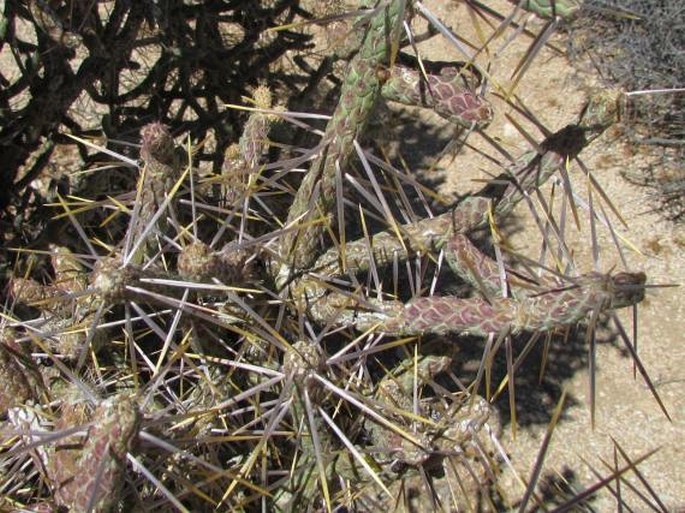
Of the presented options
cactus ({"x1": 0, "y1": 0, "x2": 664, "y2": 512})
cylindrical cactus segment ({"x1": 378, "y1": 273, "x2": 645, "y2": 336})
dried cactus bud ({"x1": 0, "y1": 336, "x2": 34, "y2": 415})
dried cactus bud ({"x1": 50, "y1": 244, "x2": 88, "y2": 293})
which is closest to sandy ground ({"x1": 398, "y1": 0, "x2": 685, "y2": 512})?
cactus ({"x1": 0, "y1": 0, "x2": 664, "y2": 512})

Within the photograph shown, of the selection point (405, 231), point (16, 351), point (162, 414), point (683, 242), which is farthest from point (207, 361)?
point (683, 242)

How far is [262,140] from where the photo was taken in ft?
6.20

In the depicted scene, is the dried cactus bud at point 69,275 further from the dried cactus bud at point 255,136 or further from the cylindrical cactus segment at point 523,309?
the cylindrical cactus segment at point 523,309

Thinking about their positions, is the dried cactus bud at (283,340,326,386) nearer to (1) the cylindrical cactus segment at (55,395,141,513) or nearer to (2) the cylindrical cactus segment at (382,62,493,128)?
(1) the cylindrical cactus segment at (55,395,141,513)

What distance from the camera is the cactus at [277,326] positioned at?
4.62ft

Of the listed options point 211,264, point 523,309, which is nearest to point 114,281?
point 211,264

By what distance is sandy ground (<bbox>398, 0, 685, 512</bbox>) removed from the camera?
110 inches

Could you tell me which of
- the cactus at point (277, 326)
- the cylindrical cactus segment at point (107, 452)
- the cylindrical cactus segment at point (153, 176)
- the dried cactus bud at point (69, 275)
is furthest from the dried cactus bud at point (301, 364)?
the dried cactus bud at point (69, 275)

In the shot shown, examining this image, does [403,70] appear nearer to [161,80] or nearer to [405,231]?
[405,231]

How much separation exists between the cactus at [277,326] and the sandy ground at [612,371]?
0.72 meters

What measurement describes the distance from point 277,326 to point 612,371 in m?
1.88

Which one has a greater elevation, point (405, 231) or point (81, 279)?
point (405, 231)

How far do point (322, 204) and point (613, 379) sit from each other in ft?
6.03

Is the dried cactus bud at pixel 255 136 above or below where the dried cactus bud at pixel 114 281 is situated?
above
